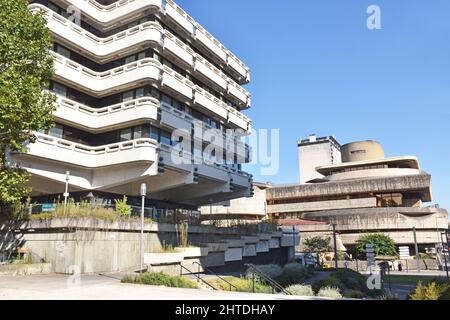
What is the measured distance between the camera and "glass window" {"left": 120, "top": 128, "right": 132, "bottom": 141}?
2836cm

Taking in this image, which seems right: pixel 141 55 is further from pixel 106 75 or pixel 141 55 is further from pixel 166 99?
pixel 166 99

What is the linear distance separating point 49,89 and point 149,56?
7.49m

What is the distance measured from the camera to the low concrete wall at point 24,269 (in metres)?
15.5

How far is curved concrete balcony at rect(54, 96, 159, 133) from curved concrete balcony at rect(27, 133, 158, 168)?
1.62m

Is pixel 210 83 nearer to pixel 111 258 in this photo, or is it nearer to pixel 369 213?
pixel 111 258

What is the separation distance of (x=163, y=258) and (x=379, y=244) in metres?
45.8

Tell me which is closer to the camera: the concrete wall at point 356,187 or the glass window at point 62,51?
the glass window at point 62,51

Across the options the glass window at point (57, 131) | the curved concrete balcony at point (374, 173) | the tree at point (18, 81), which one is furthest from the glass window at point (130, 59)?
the curved concrete balcony at point (374, 173)

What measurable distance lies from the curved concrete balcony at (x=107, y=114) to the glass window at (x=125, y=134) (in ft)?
1.81

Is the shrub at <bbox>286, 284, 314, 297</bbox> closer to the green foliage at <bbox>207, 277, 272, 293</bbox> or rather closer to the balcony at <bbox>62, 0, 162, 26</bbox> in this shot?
the green foliage at <bbox>207, 277, 272, 293</bbox>

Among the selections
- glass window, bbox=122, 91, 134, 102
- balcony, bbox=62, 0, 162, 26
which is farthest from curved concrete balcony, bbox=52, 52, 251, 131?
balcony, bbox=62, 0, 162, 26

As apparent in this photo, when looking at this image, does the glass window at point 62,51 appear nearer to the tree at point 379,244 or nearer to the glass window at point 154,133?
the glass window at point 154,133

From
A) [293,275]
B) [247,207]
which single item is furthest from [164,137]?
[247,207]
